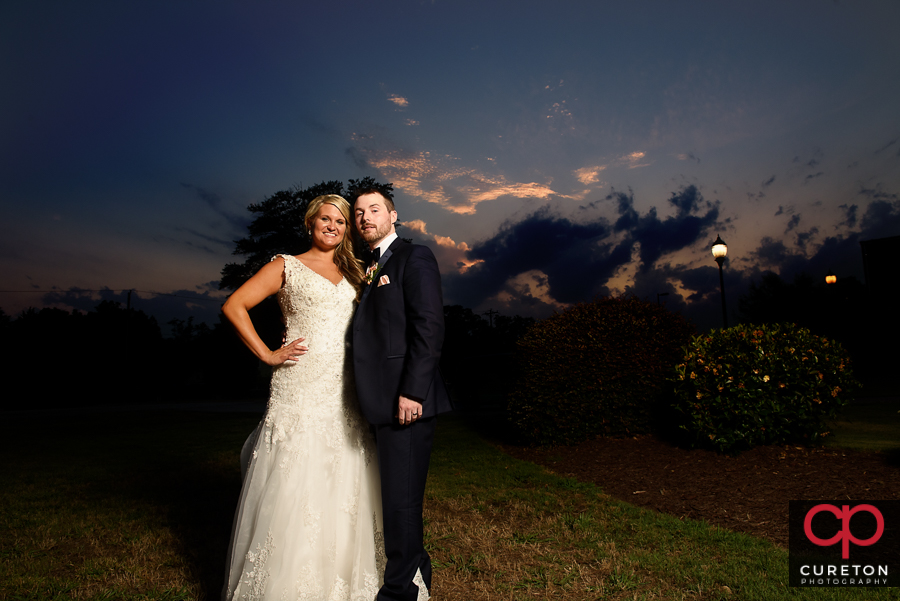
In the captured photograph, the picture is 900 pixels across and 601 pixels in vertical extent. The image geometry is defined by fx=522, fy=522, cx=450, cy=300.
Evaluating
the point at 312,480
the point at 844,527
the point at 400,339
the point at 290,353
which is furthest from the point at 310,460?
the point at 844,527

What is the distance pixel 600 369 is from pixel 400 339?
5.60m

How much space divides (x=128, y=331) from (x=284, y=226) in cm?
1921

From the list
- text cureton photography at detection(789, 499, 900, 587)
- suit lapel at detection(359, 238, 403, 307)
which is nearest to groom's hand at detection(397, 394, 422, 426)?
suit lapel at detection(359, 238, 403, 307)

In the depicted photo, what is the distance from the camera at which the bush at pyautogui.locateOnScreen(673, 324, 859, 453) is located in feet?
20.9

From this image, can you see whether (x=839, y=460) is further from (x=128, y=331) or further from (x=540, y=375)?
(x=128, y=331)

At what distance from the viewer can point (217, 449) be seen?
32.0 feet

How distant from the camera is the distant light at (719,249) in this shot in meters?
13.4

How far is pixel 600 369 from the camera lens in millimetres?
7801

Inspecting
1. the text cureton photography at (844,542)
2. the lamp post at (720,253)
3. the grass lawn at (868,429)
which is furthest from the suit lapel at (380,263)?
the lamp post at (720,253)

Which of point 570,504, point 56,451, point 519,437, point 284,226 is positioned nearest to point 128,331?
point 284,226

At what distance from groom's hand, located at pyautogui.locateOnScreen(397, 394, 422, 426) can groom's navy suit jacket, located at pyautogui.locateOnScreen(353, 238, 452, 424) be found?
32 millimetres

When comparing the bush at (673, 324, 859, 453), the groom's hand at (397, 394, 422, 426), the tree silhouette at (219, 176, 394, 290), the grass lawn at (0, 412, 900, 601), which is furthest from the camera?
the tree silhouette at (219, 176, 394, 290)

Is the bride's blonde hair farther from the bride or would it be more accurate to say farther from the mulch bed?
the mulch bed

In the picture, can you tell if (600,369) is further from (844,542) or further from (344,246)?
(344,246)
